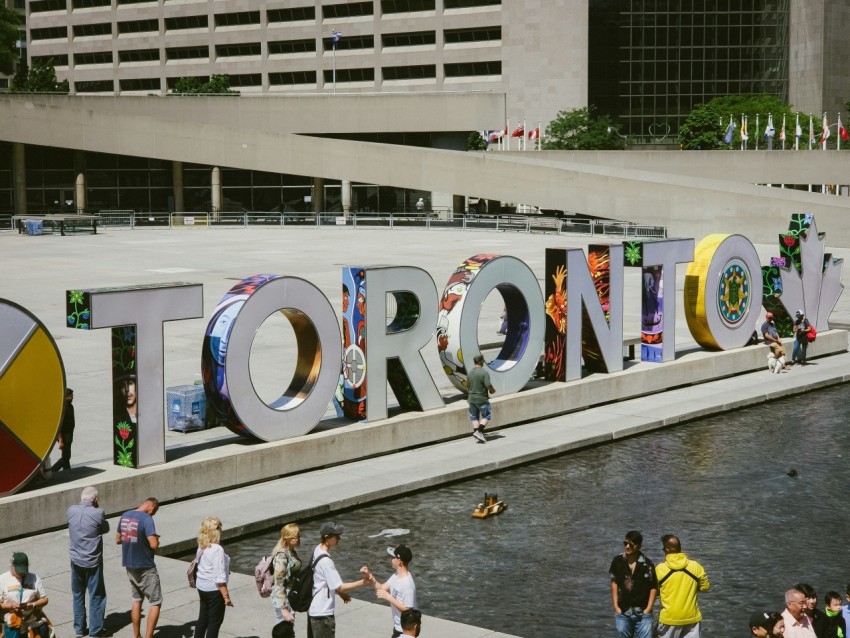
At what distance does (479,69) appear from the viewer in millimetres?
117562

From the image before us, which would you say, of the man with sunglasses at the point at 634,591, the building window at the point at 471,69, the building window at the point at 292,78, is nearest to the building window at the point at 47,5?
the building window at the point at 292,78

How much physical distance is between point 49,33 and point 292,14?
32.3m

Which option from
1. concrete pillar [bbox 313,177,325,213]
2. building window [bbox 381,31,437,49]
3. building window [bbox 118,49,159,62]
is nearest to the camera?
concrete pillar [bbox 313,177,325,213]

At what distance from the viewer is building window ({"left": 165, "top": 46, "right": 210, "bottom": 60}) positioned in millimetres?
128875

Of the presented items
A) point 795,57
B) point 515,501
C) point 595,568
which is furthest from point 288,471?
point 795,57

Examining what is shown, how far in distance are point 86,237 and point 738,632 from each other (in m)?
57.9

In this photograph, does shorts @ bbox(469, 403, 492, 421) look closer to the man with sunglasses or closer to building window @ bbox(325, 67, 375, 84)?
the man with sunglasses

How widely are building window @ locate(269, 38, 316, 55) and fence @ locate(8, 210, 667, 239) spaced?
1758 inches

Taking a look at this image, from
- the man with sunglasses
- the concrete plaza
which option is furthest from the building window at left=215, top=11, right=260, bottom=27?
the man with sunglasses

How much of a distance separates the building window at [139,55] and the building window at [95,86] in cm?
351

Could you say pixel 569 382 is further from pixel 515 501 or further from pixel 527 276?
pixel 515 501

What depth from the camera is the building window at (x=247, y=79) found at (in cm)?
12731

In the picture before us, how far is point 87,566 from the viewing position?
13.0m

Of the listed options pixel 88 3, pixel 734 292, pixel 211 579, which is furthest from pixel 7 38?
pixel 211 579
